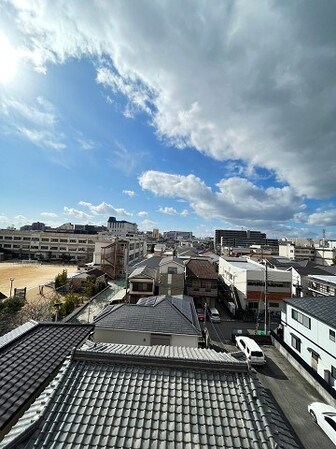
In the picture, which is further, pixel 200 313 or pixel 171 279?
pixel 171 279

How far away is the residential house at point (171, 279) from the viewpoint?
1346 inches

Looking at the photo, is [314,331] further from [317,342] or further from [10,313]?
[10,313]

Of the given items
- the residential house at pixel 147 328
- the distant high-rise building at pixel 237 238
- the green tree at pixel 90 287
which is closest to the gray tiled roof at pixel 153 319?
the residential house at pixel 147 328

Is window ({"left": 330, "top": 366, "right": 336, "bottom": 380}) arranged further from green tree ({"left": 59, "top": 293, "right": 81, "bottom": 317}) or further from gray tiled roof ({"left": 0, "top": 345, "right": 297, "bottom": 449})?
green tree ({"left": 59, "top": 293, "right": 81, "bottom": 317})

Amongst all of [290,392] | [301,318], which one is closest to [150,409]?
[290,392]

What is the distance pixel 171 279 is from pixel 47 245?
70.6 meters

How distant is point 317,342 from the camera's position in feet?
59.5

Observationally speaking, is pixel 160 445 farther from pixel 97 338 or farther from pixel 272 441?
pixel 97 338

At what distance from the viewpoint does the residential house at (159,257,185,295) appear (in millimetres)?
34188

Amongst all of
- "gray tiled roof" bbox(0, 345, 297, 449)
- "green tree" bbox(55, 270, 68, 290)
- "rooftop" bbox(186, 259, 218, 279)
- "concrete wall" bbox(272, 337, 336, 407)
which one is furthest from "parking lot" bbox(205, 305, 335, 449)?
"green tree" bbox(55, 270, 68, 290)

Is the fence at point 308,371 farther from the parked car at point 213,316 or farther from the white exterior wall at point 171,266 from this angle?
the white exterior wall at point 171,266

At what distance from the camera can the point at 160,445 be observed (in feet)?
13.6

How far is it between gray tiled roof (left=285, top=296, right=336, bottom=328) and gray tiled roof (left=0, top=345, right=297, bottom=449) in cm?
1506

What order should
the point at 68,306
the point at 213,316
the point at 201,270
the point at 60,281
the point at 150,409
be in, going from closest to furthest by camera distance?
the point at 150,409 < the point at 68,306 < the point at 213,316 < the point at 201,270 < the point at 60,281
